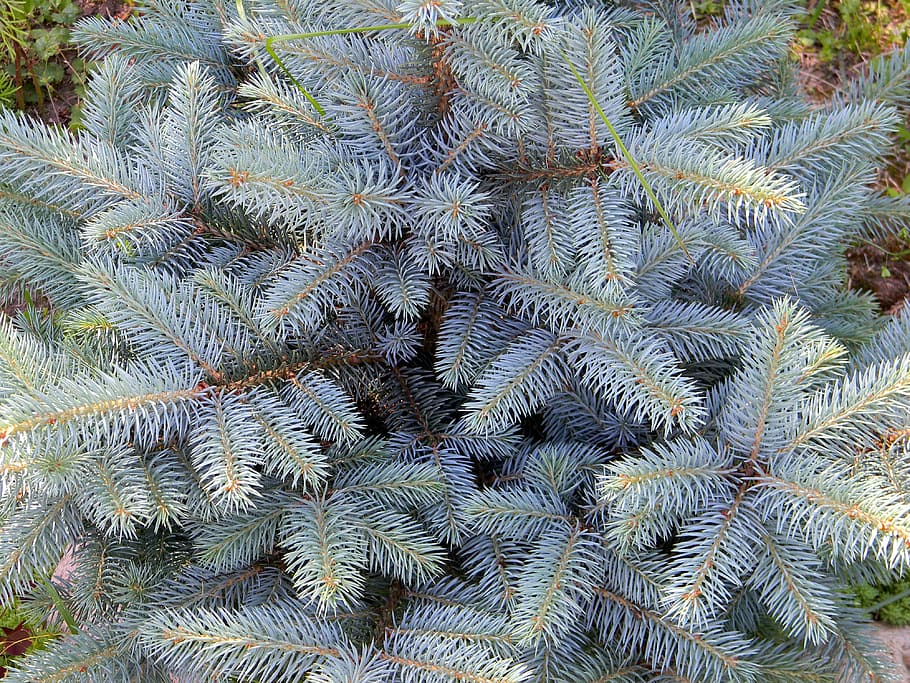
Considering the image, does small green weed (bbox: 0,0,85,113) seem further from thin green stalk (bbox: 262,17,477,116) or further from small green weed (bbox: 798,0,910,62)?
small green weed (bbox: 798,0,910,62)

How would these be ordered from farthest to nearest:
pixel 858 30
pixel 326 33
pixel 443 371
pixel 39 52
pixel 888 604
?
1. pixel 858 30
2. pixel 39 52
3. pixel 888 604
4. pixel 443 371
5. pixel 326 33

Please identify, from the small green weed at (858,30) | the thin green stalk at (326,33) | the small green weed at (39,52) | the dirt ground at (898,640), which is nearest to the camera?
the thin green stalk at (326,33)

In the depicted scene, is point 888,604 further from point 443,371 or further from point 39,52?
point 39,52

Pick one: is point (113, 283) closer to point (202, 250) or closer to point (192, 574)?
point (202, 250)

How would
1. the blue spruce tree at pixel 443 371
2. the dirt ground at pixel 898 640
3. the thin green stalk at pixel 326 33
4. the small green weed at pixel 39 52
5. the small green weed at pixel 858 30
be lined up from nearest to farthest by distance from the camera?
the thin green stalk at pixel 326 33 < the blue spruce tree at pixel 443 371 < the dirt ground at pixel 898 640 < the small green weed at pixel 39 52 < the small green weed at pixel 858 30

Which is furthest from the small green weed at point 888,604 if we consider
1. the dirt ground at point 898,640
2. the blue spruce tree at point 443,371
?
the blue spruce tree at point 443,371

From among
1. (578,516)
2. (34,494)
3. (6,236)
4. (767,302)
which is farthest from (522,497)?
(6,236)

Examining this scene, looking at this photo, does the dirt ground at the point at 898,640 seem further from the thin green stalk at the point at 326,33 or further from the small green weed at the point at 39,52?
the small green weed at the point at 39,52

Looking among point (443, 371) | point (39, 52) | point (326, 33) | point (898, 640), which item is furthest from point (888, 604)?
point (39, 52)
